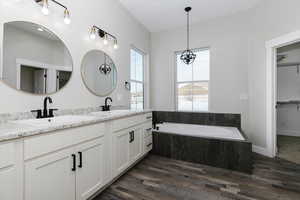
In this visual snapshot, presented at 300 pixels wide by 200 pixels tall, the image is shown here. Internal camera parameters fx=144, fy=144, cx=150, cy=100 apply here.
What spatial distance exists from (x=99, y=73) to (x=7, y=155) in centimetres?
172

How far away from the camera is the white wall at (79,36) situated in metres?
1.39

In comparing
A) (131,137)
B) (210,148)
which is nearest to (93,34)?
(131,137)

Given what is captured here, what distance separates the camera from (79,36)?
2.03m

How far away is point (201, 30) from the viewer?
11.6 ft

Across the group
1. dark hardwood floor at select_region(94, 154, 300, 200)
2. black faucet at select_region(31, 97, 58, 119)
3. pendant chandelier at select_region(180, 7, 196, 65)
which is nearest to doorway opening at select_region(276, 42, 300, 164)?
dark hardwood floor at select_region(94, 154, 300, 200)

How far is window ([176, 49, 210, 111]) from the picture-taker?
361cm

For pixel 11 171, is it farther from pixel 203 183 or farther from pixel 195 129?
pixel 195 129

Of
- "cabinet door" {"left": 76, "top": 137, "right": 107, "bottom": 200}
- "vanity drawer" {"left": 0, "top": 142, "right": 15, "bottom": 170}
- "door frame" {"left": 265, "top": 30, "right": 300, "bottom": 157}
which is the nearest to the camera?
"vanity drawer" {"left": 0, "top": 142, "right": 15, "bottom": 170}

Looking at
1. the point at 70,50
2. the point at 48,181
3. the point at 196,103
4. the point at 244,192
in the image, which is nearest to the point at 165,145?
the point at 244,192

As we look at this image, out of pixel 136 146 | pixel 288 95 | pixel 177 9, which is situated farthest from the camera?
pixel 288 95

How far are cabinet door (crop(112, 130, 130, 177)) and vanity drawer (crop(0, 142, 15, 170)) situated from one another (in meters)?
0.99

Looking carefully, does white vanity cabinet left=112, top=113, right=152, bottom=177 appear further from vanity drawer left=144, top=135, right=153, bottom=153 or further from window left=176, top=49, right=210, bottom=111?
window left=176, top=49, right=210, bottom=111

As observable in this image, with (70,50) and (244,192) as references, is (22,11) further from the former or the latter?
(244,192)

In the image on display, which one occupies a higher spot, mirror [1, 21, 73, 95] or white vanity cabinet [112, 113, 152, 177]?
mirror [1, 21, 73, 95]
